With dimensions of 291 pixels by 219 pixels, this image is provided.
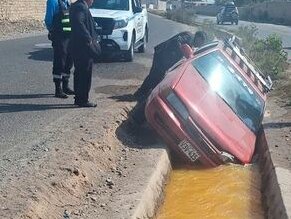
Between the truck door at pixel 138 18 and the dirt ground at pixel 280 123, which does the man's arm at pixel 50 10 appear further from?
the truck door at pixel 138 18

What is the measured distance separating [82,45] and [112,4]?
8.30 m

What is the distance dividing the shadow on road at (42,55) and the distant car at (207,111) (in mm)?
8305

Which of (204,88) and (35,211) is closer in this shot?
(35,211)

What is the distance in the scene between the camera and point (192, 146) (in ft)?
24.8

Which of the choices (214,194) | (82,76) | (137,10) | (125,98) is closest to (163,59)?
(125,98)

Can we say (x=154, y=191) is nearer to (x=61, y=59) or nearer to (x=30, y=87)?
(x=61, y=59)

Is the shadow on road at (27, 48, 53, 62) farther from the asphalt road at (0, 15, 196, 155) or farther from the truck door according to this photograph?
the truck door

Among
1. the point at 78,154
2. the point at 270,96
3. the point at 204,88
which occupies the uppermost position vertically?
the point at 204,88

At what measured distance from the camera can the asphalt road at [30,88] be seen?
7.95 meters

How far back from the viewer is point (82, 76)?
9297 mm

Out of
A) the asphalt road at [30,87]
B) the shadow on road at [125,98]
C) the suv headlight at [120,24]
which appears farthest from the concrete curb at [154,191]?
the suv headlight at [120,24]

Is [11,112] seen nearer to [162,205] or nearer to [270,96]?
[162,205]

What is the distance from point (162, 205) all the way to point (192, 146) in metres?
1.21

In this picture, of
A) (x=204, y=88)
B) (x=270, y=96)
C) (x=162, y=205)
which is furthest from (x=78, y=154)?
(x=270, y=96)
